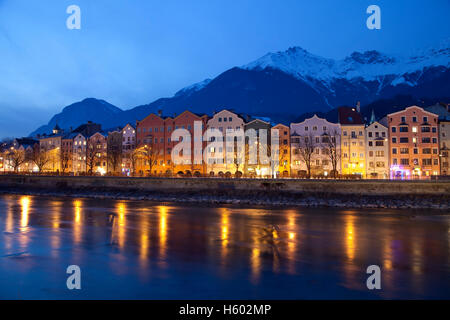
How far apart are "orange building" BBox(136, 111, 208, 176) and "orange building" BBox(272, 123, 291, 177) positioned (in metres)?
17.7

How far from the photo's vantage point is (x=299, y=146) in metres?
69.2

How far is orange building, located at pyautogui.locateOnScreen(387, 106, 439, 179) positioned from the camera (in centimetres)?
6494

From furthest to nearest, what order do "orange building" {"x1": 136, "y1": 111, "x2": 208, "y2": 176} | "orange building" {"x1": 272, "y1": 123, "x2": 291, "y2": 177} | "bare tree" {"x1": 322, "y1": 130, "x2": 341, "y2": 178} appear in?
"orange building" {"x1": 136, "y1": 111, "x2": 208, "y2": 176}, "orange building" {"x1": 272, "y1": 123, "x2": 291, "y2": 177}, "bare tree" {"x1": 322, "y1": 130, "x2": 341, "y2": 178}

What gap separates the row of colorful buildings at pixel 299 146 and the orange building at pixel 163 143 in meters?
0.24

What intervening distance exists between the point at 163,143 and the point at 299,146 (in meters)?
33.3

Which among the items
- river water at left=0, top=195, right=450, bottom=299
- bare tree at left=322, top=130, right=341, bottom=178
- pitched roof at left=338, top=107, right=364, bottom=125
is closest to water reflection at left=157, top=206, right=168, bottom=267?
river water at left=0, top=195, right=450, bottom=299

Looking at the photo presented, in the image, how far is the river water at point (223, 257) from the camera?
1234 centimetres

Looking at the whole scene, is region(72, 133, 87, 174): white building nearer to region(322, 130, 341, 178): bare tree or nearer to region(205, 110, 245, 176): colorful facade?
region(205, 110, 245, 176): colorful facade

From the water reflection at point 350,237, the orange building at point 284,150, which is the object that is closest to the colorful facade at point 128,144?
the orange building at point 284,150

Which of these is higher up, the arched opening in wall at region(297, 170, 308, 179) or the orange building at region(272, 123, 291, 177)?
the orange building at region(272, 123, 291, 177)

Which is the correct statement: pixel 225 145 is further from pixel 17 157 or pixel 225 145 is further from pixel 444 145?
pixel 17 157

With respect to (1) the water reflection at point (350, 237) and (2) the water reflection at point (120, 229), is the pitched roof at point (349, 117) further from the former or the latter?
(2) the water reflection at point (120, 229)

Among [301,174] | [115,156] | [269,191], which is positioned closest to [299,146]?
[301,174]

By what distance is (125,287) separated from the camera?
12648mm
